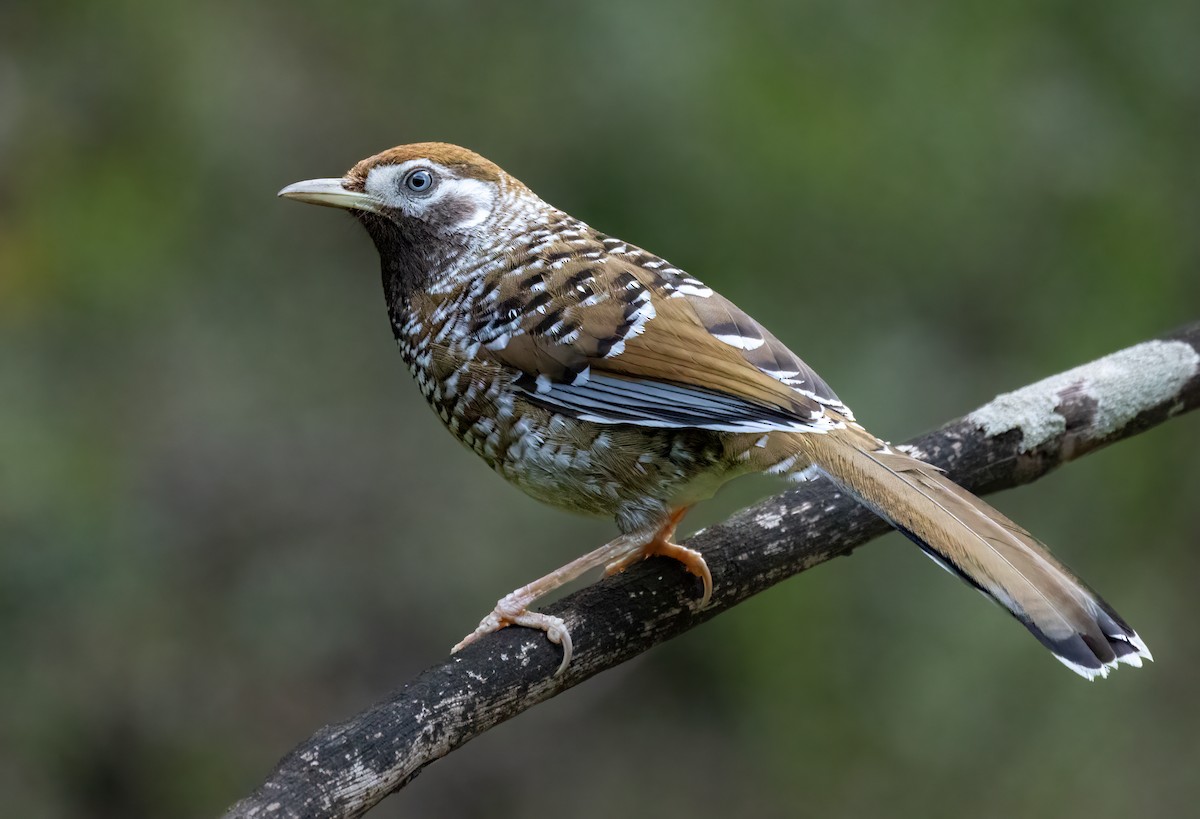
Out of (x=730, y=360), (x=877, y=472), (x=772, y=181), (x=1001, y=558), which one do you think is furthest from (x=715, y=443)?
(x=772, y=181)

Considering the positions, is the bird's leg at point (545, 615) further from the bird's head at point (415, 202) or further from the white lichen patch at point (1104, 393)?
the white lichen patch at point (1104, 393)

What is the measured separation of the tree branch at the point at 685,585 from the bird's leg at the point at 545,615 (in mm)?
36

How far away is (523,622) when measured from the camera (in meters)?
2.98

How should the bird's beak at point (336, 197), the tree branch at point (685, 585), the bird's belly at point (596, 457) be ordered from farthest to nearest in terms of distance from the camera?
the bird's beak at point (336, 197), the bird's belly at point (596, 457), the tree branch at point (685, 585)

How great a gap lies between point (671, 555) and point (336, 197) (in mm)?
1408

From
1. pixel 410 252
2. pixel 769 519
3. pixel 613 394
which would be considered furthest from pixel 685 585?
pixel 410 252

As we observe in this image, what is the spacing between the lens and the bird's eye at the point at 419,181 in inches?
136

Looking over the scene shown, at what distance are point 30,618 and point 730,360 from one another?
2951 mm

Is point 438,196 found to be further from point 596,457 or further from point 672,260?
point 672,260

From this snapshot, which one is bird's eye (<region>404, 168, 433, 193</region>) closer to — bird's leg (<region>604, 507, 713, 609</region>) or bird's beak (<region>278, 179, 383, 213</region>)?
bird's beak (<region>278, 179, 383, 213</region>)

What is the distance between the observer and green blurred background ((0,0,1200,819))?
479 cm

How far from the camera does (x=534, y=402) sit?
3121 mm

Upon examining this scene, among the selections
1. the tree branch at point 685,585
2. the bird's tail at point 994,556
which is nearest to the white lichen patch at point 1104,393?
the tree branch at point 685,585

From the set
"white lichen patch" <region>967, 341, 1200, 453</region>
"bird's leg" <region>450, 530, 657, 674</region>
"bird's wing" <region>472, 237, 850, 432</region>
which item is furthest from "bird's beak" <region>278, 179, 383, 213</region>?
"white lichen patch" <region>967, 341, 1200, 453</region>
